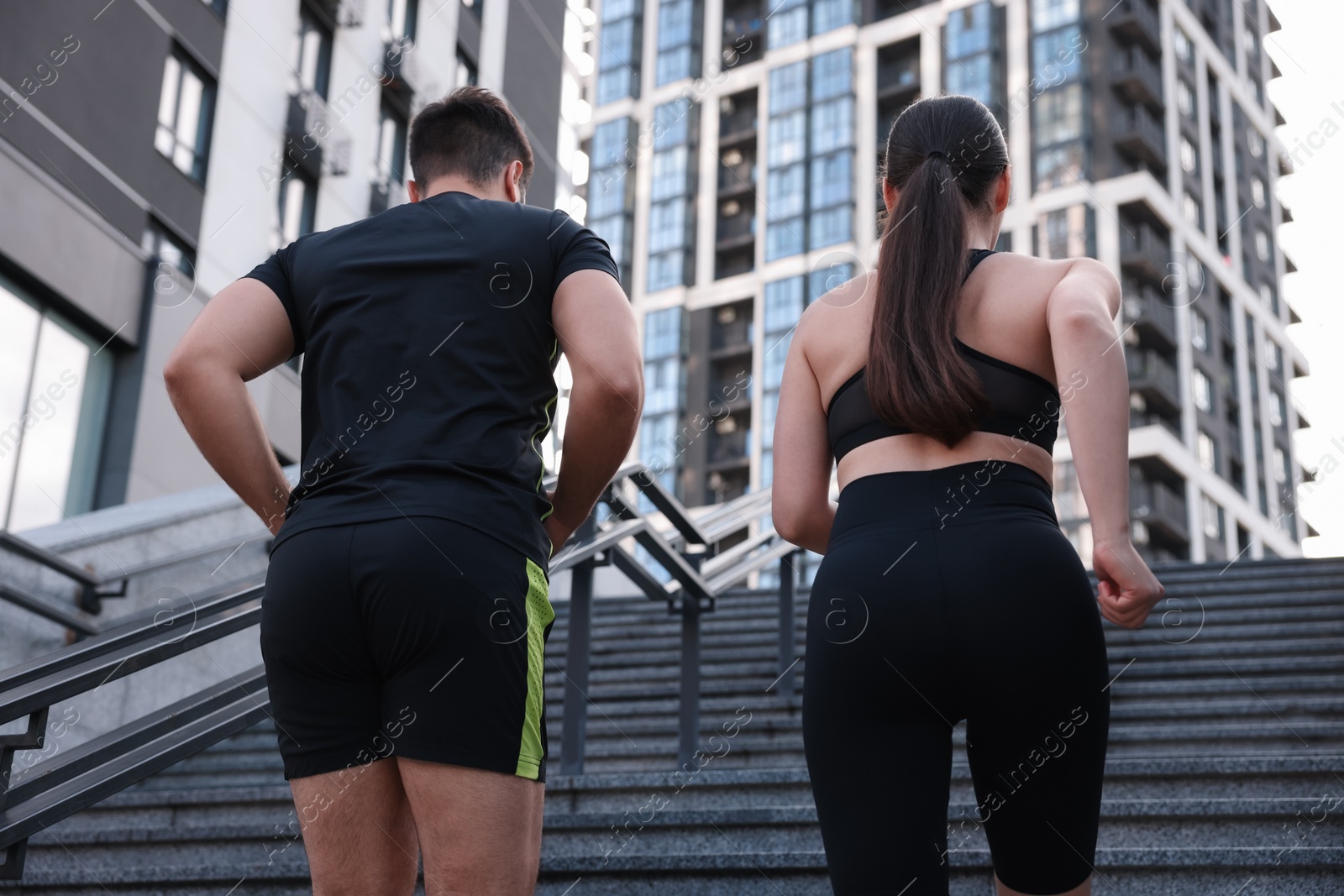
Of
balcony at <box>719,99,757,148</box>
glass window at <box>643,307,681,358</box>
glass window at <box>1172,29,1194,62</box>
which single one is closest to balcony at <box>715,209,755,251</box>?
balcony at <box>719,99,757,148</box>

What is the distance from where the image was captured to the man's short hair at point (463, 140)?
2521 mm

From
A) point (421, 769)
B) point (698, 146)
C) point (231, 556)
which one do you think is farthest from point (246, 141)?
point (698, 146)

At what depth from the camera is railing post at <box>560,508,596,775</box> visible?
16.7 ft

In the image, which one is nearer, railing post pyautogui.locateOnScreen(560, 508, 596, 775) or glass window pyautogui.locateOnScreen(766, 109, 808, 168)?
railing post pyautogui.locateOnScreen(560, 508, 596, 775)

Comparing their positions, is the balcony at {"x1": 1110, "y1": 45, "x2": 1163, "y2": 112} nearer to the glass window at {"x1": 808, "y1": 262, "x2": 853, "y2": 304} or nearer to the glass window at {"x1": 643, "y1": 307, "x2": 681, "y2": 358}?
the glass window at {"x1": 808, "y1": 262, "x2": 853, "y2": 304}

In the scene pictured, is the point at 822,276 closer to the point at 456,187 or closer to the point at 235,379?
the point at 456,187

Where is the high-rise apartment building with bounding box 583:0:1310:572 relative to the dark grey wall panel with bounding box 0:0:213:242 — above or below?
above

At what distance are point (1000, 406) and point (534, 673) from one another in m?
0.80

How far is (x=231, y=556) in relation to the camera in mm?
7516

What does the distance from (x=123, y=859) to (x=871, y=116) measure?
54.6 m

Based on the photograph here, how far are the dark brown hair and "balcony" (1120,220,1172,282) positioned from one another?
46850mm

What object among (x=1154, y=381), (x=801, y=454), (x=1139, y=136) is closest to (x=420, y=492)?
(x=801, y=454)

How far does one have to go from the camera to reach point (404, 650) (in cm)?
199

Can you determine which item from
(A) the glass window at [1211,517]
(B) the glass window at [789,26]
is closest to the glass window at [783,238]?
(B) the glass window at [789,26]
